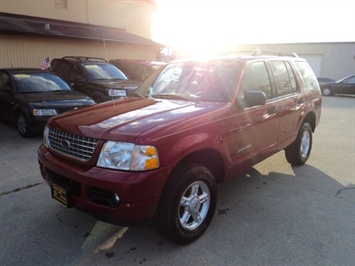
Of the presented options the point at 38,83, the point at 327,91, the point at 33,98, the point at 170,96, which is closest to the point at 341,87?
the point at 327,91

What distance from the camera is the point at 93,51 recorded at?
15406mm

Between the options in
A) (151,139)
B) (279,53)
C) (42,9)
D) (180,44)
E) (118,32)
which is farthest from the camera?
(180,44)

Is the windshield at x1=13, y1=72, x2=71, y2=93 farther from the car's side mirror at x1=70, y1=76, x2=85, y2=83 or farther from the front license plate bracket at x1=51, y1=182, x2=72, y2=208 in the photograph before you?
the front license plate bracket at x1=51, y1=182, x2=72, y2=208

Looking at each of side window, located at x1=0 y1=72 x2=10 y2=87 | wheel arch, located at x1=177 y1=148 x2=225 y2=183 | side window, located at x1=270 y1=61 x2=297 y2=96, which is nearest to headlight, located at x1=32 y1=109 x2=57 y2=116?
side window, located at x1=0 y1=72 x2=10 y2=87

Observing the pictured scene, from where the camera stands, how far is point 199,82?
12.2 ft

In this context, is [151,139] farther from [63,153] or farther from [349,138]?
[349,138]

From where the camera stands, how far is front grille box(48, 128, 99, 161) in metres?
2.63

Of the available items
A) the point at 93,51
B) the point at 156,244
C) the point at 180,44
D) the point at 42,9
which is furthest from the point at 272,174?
the point at 180,44

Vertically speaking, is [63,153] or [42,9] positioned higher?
[42,9]

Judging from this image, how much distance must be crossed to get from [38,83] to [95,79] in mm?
1929

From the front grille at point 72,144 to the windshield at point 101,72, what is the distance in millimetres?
6429

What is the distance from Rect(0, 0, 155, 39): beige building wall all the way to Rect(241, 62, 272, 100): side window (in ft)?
43.1

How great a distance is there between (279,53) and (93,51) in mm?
11902

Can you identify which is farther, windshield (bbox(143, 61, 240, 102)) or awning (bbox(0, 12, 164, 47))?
awning (bbox(0, 12, 164, 47))
